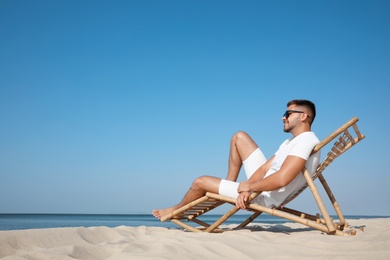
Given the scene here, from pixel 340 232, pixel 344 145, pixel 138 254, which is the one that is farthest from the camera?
pixel 344 145

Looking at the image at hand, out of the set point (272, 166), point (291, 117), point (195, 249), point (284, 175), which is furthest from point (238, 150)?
point (195, 249)

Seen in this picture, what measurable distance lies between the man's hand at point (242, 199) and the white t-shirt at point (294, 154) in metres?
0.28

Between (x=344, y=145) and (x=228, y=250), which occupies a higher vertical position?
(x=344, y=145)

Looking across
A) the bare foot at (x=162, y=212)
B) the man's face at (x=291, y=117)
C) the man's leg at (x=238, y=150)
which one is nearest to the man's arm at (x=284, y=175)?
the man's face at (x=291, y=117)

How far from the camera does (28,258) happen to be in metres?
2.19

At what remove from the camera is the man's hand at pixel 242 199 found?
3740mm

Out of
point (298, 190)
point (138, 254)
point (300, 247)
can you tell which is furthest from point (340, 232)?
point (138, 254)

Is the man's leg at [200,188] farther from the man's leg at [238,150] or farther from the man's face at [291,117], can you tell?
the man's face at [291,117]

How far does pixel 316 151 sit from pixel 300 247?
1269 mm

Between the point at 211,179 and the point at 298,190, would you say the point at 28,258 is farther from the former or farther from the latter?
the point at 298,190

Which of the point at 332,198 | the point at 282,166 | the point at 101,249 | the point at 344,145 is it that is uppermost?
the point at 344,145

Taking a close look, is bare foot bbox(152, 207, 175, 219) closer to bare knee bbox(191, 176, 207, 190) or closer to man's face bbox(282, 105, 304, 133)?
bare knee bbox(191, 176, 207, 190)

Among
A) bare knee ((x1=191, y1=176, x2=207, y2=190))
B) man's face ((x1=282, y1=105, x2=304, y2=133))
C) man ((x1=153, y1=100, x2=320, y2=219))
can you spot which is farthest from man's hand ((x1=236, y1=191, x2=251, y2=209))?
man's face ((x1=282, y1=105, x2=304, y2=133))

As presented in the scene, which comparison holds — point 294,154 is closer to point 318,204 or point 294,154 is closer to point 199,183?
point 318,204
